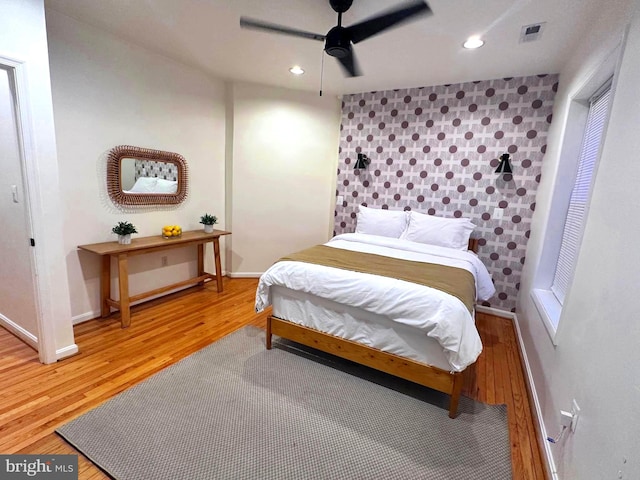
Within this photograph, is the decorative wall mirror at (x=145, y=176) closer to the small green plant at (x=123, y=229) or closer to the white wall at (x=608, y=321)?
the small green plant at (x=123, y=229)

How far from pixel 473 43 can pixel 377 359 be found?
2627 mm

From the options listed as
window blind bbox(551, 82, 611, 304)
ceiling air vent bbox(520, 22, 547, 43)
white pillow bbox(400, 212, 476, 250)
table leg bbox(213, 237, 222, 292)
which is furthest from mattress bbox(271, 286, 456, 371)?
ceiling air vent bbox(520, 22, 547, 43)

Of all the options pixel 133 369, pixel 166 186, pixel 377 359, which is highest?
pixel 166 186

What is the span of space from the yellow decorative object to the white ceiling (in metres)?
1.79

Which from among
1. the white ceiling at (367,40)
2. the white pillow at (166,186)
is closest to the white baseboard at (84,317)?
the white pillow at (166,186)

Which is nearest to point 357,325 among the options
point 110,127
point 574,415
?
point 574,415

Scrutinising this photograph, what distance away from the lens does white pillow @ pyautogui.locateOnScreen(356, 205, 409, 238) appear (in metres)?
3.60

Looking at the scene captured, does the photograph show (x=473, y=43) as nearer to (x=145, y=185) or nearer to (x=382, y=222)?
(x=382, y=222)

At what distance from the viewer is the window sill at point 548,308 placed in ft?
6.13

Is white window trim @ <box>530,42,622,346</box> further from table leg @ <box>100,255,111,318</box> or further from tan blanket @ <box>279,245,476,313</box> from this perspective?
table leg @ <box>100,255,111,318</box>

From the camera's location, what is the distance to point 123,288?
9.02 ft

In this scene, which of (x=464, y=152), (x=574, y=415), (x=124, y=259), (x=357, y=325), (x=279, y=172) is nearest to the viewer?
(x=574, y=415)

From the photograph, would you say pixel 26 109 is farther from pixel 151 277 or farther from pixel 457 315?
pixel 457 315

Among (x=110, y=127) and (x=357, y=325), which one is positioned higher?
(x=110, y=127)
